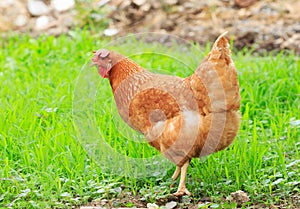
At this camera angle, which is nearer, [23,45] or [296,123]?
[296,123]

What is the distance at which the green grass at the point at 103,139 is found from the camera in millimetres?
4277

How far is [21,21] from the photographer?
324 inches

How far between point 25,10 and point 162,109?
190 inches

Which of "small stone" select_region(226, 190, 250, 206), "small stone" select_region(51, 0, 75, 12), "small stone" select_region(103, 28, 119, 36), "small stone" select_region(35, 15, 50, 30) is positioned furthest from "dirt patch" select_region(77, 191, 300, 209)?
"small stone" select_region(51, 0, 75, 12)

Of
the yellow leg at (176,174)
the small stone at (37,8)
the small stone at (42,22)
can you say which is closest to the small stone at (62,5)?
the small stone at (37,8)

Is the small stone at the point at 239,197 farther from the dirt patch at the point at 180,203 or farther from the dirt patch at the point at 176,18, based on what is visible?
the dirt patch at the point at 176,18

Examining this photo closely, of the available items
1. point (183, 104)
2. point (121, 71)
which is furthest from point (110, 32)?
point (183, 104)

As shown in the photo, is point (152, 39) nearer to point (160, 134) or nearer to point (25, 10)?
point (25, 10)

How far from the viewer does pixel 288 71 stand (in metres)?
6.11

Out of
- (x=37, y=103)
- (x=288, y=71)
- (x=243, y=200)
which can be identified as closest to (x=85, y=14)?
(x=37, y=103)

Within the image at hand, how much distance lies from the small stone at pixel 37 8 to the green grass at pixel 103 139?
188 centimetres

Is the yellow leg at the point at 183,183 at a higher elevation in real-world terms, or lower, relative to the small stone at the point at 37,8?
lower

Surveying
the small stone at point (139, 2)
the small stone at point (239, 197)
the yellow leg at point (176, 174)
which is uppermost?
the small stone at point (139, 2)

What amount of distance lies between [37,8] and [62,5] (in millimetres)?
365
